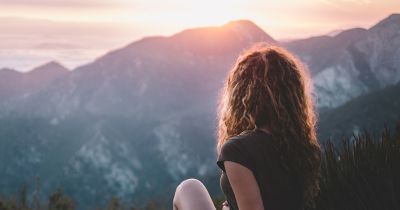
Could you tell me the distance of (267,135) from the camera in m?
2.41

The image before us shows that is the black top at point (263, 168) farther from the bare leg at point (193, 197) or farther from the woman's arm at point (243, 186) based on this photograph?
the bare leg at point (193, 197)

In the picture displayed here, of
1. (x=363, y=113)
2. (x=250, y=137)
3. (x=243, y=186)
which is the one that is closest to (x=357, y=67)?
(x=363, y=113)

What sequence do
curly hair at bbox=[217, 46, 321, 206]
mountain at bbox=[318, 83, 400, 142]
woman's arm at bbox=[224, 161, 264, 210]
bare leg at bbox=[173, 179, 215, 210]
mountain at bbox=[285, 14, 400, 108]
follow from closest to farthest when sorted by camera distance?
woman's arm at bbox=[224, 161, 264, 210] < curly hair at bbox=[217, 46, 321, 206] < bare leg at bbox=[173, 179, 215, 210] < mountain at bbox=[318, 83, 400, 142] < mountain at bbox=[285, 14, 400, 108]

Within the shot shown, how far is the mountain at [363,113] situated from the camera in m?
76.5

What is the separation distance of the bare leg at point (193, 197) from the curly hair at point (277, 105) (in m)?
0.60

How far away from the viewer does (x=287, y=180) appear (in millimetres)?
2443

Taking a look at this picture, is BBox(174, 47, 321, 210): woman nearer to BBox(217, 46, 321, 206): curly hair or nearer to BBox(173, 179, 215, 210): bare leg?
BBox(217, 46, 321, 206): curly hair

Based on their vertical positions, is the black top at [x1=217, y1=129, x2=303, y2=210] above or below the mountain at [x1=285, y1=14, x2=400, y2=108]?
above

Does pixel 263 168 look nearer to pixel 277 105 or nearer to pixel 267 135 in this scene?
pixel 267 135

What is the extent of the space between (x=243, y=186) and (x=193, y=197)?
0.90 m

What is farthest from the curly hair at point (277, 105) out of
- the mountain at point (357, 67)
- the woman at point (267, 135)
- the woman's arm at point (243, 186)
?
the mountain at point (357, 67)

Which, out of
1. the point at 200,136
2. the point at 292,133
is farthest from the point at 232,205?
the point at 200,136

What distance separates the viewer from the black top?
2240 millimetres

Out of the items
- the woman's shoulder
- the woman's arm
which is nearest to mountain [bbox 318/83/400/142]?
the woman's shoulder
